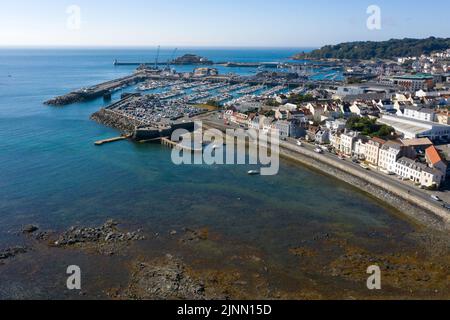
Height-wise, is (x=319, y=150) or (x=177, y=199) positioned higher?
(x=319, y=150)

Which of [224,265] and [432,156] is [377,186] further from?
[224,265]

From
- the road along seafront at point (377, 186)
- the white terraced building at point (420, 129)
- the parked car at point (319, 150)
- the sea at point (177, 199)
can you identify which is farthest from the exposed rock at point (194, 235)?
the white terraced building at point (420, 129)

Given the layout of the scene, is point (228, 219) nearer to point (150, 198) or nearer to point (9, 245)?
point (150, 198)

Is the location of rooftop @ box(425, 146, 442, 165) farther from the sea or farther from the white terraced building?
the white terraced building

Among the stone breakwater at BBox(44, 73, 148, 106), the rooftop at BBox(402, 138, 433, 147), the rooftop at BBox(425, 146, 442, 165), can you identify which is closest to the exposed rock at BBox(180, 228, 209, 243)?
the rooftop at BBox(425, 146, 442, 165)

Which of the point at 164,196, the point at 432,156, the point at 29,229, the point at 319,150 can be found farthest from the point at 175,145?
the point at 432,156

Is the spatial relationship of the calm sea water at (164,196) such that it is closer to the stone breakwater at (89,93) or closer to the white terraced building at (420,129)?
the white terraced building at (420,129)
